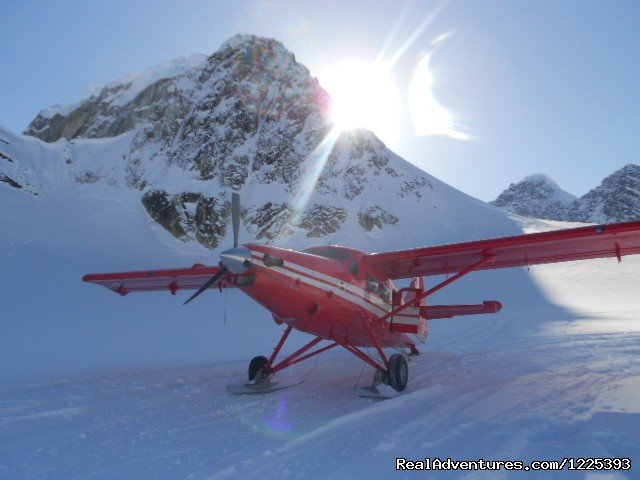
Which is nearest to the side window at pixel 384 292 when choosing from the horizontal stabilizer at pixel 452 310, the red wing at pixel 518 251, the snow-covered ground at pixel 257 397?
the red wing at pixel 518 251

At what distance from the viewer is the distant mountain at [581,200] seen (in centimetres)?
13912

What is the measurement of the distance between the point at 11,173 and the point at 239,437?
3874 centimetres

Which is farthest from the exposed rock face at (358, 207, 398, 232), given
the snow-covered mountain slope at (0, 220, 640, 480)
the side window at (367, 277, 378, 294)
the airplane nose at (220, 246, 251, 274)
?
the airplane nose at (220, 246, 251, 274)

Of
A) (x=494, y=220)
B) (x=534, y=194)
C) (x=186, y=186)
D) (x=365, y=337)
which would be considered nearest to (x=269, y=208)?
(x=186, y=186)

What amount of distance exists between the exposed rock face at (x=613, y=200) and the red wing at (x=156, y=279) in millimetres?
155215

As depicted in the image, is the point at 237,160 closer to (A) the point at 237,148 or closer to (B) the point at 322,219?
(A) the point at 237,148

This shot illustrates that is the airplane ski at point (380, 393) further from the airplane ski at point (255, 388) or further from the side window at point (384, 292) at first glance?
the side window at point (384, 292)

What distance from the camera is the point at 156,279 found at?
33.9ft

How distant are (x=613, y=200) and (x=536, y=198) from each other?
40.9 meters

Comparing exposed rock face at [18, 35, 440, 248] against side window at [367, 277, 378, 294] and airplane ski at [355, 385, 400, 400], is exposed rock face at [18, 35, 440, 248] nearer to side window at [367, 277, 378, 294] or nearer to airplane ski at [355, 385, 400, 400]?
side window at [367, 277, 378, 294]

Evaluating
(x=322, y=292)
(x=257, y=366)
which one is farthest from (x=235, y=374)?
(x=322, y=292)

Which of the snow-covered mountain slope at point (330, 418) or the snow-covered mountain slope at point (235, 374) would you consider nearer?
the snow-covered mountain slope at point (330, 418)

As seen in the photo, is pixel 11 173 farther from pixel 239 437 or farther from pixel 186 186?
Answer: pixel 239 437

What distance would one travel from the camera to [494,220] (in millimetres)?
51875
